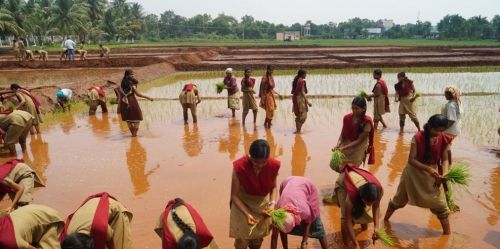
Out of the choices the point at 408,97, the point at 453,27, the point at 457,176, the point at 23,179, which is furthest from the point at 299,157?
the point at 453,27

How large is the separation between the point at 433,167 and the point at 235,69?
18210 millimetres

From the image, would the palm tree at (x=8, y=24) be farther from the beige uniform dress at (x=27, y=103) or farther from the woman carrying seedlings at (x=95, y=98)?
the beige uniform dress at (x=27, y=103)

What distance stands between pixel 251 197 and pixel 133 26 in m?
52.9

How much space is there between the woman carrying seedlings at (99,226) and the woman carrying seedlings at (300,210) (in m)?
1.23

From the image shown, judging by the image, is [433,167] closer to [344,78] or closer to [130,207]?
[130,207]

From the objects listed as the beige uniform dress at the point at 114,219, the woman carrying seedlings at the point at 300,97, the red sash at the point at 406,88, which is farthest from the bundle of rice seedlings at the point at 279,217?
the red sash at the point at 406,88

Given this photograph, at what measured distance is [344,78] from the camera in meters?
17.9

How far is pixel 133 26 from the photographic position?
52.5 metres

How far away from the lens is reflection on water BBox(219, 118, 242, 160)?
25.7 feet

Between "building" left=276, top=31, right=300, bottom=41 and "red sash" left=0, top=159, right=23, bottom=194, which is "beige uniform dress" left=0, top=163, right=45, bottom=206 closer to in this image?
"red sash" left=0, top=159, right=23, bottom=194

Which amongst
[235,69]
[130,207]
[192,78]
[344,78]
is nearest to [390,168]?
[130,207]

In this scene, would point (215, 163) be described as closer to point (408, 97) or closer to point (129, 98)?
point (129, 98)

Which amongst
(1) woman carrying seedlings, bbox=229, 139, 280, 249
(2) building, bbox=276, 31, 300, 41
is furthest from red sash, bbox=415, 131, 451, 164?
(2) building, bbox=276, 31, 300, 41

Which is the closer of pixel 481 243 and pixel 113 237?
pixel 113 237
